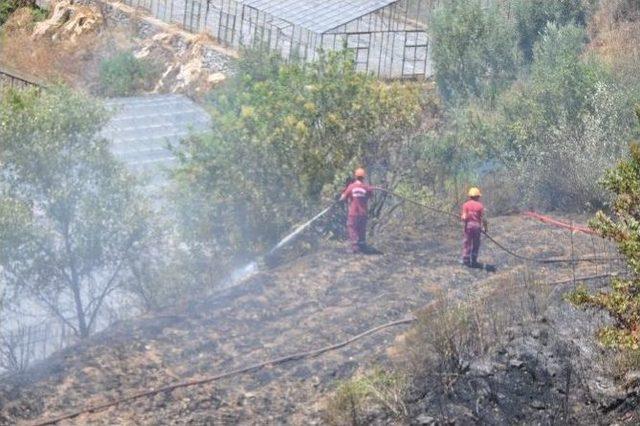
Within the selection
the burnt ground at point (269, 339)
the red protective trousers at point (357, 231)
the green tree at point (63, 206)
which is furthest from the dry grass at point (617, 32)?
the green tree at point (63, 206)

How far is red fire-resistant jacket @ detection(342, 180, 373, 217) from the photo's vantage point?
1998 cm

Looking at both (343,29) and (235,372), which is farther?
(343,29)

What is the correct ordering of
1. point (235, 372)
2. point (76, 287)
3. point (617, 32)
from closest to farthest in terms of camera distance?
point (235, 372)
point (76, 287)
point (617, 32)

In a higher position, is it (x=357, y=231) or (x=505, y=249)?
(x=357, y=231)

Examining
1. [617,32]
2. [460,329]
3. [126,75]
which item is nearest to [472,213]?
[460,329]

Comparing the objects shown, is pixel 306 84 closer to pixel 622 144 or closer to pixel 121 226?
pixel 121 226

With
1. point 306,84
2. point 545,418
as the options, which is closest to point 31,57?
point 306,84

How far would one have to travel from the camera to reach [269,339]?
55.3ft

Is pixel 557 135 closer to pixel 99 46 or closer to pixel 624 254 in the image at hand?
pixel 624 254

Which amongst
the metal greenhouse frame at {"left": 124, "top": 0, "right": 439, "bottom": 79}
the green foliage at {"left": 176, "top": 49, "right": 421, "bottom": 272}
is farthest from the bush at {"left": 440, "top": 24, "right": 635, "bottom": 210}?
the metal greenhouse frame at {"left": 124, "top": 0, "right": 439, "bottom": 79}

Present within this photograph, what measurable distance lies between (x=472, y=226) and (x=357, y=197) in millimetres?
1916

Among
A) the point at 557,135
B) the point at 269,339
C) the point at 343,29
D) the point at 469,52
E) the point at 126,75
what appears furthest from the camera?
the point at 126,75

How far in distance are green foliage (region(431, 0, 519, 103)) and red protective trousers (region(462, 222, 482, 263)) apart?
42.1ft

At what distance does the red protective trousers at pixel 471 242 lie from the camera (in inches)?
758
